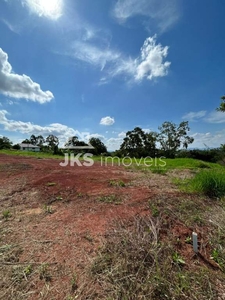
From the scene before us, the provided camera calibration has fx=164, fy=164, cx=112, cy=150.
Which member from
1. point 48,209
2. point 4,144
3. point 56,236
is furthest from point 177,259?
point 4,144

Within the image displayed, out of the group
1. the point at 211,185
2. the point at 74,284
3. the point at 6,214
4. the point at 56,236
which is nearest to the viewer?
the point at 74,284

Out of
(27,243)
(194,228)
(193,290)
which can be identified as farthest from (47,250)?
(194,228)

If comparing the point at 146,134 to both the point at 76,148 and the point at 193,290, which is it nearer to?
the point at 76,148

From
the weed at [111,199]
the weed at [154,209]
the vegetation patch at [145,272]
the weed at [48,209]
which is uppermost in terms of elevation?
the weed at [154,209]

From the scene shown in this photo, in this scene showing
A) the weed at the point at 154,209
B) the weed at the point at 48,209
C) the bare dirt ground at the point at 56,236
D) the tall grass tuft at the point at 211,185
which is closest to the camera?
the bare dirt ground at the point at 56,236

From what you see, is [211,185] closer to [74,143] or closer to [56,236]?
[56,236]

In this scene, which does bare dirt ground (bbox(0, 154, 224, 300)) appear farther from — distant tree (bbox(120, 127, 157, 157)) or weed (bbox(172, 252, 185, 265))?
distant tree (bbox(120, 127, 157, 157))

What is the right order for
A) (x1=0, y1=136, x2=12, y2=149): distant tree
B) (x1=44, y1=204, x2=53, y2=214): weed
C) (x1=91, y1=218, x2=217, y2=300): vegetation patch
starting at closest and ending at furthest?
(x1=91, y1=218, x2=217, y2=300): vegetation patch
(x1=44, y1=204, x2=53, y2=214): weed
(x1=0, y1=136, x2=12, y2=149): distant tree

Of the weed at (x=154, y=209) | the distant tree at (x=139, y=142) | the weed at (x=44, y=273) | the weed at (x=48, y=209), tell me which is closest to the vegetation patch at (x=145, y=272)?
the weed at (x=44, y=273)

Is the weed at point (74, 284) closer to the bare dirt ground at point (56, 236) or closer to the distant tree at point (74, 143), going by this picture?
the bare dirt ground at point (56, 236)

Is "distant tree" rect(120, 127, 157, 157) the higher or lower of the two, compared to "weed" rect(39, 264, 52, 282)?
higher

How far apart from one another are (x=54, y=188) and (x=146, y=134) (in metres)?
29.4

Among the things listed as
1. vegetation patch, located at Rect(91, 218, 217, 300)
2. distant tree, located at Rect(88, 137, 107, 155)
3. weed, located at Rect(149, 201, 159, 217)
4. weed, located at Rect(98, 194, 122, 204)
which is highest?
distant tree, located at Rect(88, 137, 107, 155)

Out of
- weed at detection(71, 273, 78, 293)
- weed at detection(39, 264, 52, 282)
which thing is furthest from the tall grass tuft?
weed at detection(39, 264, 52, 282)
